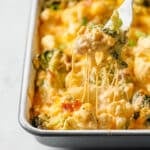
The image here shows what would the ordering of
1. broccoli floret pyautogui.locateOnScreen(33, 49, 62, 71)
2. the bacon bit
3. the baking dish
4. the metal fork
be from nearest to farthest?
the baking dish → the bacon bit → the metal fork → broccoli floret pyautogui.locateOnScreen(33, 49, 62, 71)

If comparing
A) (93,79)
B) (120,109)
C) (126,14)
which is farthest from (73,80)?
(126,14)

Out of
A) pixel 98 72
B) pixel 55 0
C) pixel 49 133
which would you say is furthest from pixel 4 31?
pixel 49 133

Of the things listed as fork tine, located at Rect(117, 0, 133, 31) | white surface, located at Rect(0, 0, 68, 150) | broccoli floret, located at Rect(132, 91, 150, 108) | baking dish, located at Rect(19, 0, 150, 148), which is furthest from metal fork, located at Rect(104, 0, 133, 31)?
white surface, located at Rect(0, 0, 68, 150)

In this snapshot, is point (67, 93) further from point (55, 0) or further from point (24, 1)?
point (24, 1)

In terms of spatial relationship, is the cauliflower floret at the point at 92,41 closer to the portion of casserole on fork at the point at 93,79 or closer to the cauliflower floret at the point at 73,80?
the portion of casserole on fork at the point at 93,79

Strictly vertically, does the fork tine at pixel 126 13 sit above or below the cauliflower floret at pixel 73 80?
above

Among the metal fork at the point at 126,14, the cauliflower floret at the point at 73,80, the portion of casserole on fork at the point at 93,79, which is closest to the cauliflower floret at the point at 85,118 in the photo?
the portion of casserole on fork at the point at 93,79

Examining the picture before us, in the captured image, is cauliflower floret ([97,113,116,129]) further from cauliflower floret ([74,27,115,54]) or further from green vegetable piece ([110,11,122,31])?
green vegetable piece ([110,11,122,31])
